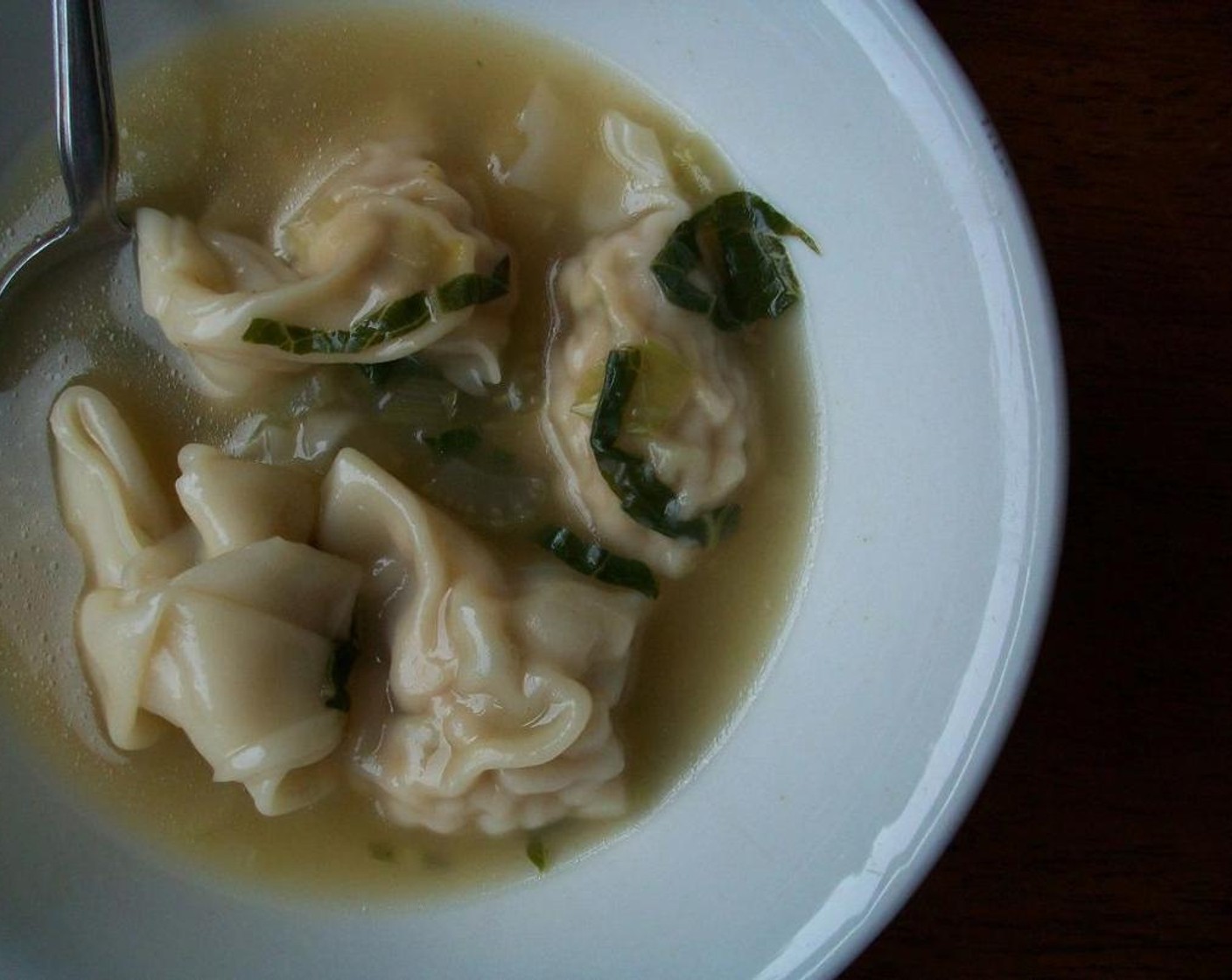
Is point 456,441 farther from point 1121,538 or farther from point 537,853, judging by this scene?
point 1121,538

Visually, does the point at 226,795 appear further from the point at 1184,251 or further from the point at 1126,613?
the point at 1184,251

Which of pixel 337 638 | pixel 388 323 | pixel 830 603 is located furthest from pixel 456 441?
pixel 830 603

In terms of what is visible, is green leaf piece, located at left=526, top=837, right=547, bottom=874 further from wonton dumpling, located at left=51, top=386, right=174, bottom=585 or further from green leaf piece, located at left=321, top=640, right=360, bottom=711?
wonton dumpling, located at left=51, top=386, right=174, bottom=585

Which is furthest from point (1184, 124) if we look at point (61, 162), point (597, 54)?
point (61, 162)


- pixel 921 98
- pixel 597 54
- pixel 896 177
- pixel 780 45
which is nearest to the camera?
pixel 921 98

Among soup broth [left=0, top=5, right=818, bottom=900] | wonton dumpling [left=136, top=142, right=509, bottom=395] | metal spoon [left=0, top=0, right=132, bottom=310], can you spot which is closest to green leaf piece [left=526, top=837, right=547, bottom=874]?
soup broth [left=0, top=5, right=818, bottom=900]
